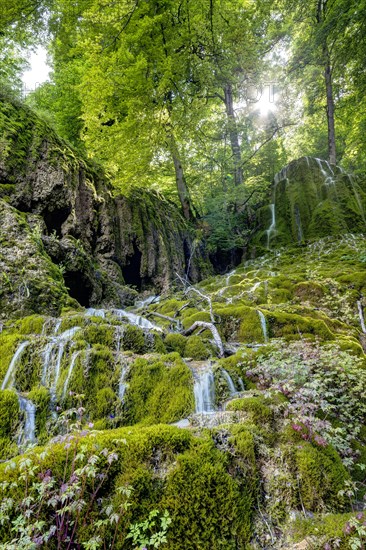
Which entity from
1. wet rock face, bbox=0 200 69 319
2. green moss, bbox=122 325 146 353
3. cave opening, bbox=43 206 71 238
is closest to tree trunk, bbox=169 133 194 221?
cave opening, bbox=43 206 71 238

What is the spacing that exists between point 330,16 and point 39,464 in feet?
29.0

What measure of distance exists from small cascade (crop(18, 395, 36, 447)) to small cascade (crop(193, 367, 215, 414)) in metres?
1.88

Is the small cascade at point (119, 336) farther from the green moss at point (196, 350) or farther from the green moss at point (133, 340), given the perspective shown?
the green moss at point (196, 350)

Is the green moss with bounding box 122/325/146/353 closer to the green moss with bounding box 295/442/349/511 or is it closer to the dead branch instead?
the dead branch

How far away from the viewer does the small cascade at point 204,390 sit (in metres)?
3.85

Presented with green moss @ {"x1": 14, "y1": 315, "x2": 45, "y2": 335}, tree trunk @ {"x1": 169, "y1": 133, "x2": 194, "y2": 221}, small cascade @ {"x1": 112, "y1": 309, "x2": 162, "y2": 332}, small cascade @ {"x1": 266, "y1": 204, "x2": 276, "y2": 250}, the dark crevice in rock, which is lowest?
small cascade @ {"x1": 112, "y1": 309, "x2": 162, "y2": 332}

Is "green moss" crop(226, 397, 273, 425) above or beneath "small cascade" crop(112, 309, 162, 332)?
beneath

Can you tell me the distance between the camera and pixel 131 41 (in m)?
6.64

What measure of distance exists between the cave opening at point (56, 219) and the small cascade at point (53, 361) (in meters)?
4.34

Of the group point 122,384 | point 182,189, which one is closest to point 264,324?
point 122,384

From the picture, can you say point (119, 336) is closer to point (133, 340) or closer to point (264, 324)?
point (133, 340)

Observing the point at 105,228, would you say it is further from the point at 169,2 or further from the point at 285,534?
the point at 285,534

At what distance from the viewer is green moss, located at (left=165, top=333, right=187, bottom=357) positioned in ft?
18.2

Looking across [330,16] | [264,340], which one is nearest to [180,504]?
[264,340]
